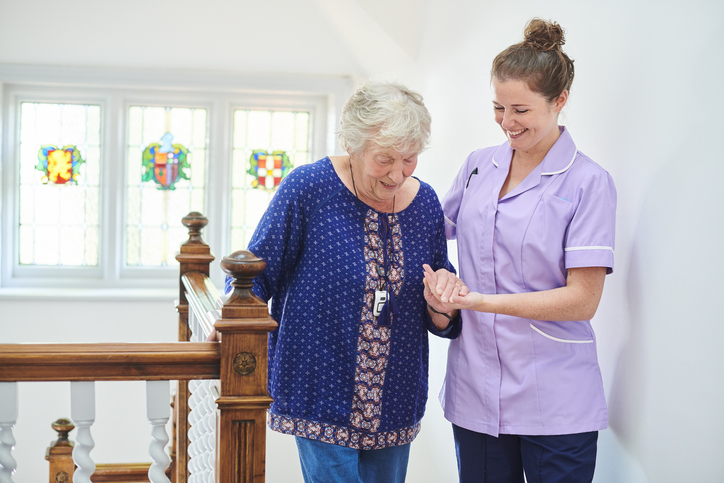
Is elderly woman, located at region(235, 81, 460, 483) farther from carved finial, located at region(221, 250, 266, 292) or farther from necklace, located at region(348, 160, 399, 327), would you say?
carved finial, located at region(221, 250, 266, 292)

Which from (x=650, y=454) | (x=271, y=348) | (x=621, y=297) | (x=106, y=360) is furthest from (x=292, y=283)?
(x=650, y=454)

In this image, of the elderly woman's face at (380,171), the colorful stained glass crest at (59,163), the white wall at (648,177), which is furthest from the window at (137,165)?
the elderly woman's face at (380,171)

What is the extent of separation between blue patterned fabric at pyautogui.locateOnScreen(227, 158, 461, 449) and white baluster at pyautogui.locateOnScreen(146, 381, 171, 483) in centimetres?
30

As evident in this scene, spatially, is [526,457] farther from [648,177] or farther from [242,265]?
[242,265]

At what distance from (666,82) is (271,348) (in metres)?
1.13

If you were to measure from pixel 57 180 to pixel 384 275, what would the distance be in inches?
156

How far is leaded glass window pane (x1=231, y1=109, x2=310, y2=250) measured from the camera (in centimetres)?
506

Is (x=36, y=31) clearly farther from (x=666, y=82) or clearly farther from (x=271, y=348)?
(x=666, y=82)

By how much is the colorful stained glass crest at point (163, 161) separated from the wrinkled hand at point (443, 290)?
368cm

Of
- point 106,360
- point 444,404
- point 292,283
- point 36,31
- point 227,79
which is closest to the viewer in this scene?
point 106,360

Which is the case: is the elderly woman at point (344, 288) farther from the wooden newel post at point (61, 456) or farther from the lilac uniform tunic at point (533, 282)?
the wooden newel post at point (61, 456)

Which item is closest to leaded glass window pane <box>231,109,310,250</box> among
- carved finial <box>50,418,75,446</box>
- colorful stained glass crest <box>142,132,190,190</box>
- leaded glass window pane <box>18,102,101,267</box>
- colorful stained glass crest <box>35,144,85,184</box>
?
colorful stained glass crest <box>142,132,190,190</box>

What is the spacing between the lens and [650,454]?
162 centimetres

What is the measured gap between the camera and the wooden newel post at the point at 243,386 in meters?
1.36
